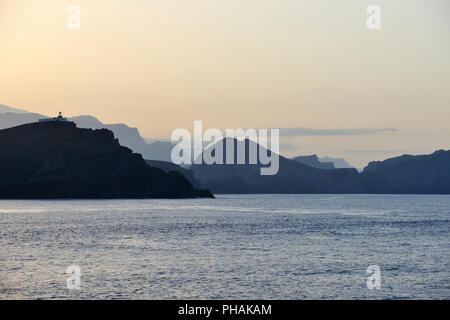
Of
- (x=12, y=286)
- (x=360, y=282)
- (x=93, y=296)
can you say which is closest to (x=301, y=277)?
(x=360, y=282)

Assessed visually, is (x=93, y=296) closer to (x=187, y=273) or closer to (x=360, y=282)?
(x=187, y=273)

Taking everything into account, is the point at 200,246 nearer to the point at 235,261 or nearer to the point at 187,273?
the point at 235,261

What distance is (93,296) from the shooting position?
42.3m

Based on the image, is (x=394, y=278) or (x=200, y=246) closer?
(x=394, y=278)

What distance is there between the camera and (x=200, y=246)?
257 ft
